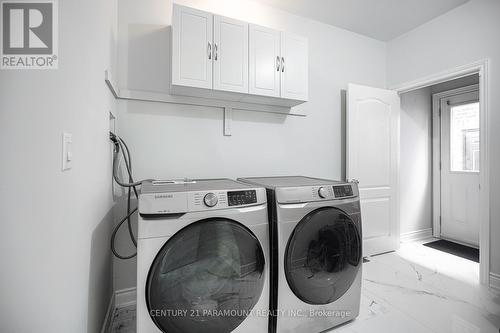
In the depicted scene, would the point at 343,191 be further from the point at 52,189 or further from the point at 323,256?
the point at 52,189

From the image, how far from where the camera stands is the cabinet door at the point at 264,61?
1.86 m

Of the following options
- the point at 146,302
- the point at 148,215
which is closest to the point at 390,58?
the point at 148,215

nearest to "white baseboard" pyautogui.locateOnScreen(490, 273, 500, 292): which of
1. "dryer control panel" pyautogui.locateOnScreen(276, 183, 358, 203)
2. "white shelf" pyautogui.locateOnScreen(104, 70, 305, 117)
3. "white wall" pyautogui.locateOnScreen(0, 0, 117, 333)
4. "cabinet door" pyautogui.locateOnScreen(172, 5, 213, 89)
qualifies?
"dryer control panel" pyautogui.locateOnScreen(276, 183, 358, 203)

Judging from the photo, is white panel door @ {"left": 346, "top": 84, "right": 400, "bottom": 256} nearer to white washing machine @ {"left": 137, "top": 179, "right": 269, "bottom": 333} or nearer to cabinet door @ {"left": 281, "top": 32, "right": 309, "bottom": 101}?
cabinet door @ {"left": 281, "top": 32, "right": 309, "bottom": 101}

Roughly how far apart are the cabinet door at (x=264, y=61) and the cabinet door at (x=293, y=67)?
0.05 metres

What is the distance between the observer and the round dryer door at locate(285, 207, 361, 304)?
53.0 inches

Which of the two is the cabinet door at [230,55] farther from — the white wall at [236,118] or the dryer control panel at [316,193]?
the dryer control panel at [316,193]

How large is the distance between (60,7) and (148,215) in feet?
2.83

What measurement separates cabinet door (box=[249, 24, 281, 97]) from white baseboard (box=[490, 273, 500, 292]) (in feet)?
8.03

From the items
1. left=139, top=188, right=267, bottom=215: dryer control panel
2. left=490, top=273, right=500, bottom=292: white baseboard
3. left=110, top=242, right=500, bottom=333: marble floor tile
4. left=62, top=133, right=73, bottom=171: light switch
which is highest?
left=62, top=133, right=73, bottom=171: light switch

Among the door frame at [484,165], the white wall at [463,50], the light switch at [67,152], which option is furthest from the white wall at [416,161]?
the light switch at [67,152]

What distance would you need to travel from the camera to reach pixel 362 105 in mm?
2635

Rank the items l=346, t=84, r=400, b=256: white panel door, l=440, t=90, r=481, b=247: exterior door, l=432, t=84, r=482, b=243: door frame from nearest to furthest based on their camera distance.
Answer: l=346, t=84, r=400, b=256: white panel door
l=440, t=90, r=481, b=247: exterior door
l=432, t=84, r=482, b=243: door frame

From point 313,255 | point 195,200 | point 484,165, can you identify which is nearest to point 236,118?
point 195,200
